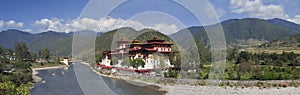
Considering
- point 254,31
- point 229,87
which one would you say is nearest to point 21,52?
point 229,87

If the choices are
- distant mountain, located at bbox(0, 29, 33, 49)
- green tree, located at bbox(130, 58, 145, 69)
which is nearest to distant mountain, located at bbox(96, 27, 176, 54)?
green tree, located at bbox(130, 58, 145, 69)

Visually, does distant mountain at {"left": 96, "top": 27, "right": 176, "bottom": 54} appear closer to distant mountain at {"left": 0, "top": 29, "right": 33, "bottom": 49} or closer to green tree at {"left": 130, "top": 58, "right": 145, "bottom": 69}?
green tree at {"left": 130, "top": 58, "right": 145, "bottom": 69}

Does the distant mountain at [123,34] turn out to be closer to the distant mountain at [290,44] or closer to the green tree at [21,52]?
the green tree at [21,52]

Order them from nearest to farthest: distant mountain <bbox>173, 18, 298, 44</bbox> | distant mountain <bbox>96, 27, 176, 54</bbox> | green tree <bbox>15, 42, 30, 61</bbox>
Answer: distant mountain <bbox>96, 27, 176, 54</bbox>
green tree <bbox>15, 42, 30, 61</bbox>
distant mountain <bbox>173, 18, 298, 44</bbox>

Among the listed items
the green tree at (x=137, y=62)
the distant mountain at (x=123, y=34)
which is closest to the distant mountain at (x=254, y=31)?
the green tree at (x=137, y=62)

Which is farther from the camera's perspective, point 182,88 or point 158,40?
point 158,40

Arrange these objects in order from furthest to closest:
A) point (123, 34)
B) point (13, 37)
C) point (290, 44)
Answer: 1. point (13, 37)
2. point (290, 44)
3. point (123, 34)

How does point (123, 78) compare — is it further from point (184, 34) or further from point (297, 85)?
point (184, 34)

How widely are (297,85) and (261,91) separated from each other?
2247 mm

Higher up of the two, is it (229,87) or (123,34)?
(123,34)

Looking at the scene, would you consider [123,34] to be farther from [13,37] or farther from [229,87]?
[13,37]

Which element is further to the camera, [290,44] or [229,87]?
[290,44]

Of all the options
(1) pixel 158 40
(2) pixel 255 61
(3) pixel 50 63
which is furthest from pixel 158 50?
(3) pixel 50 63

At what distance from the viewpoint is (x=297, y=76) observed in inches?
524
